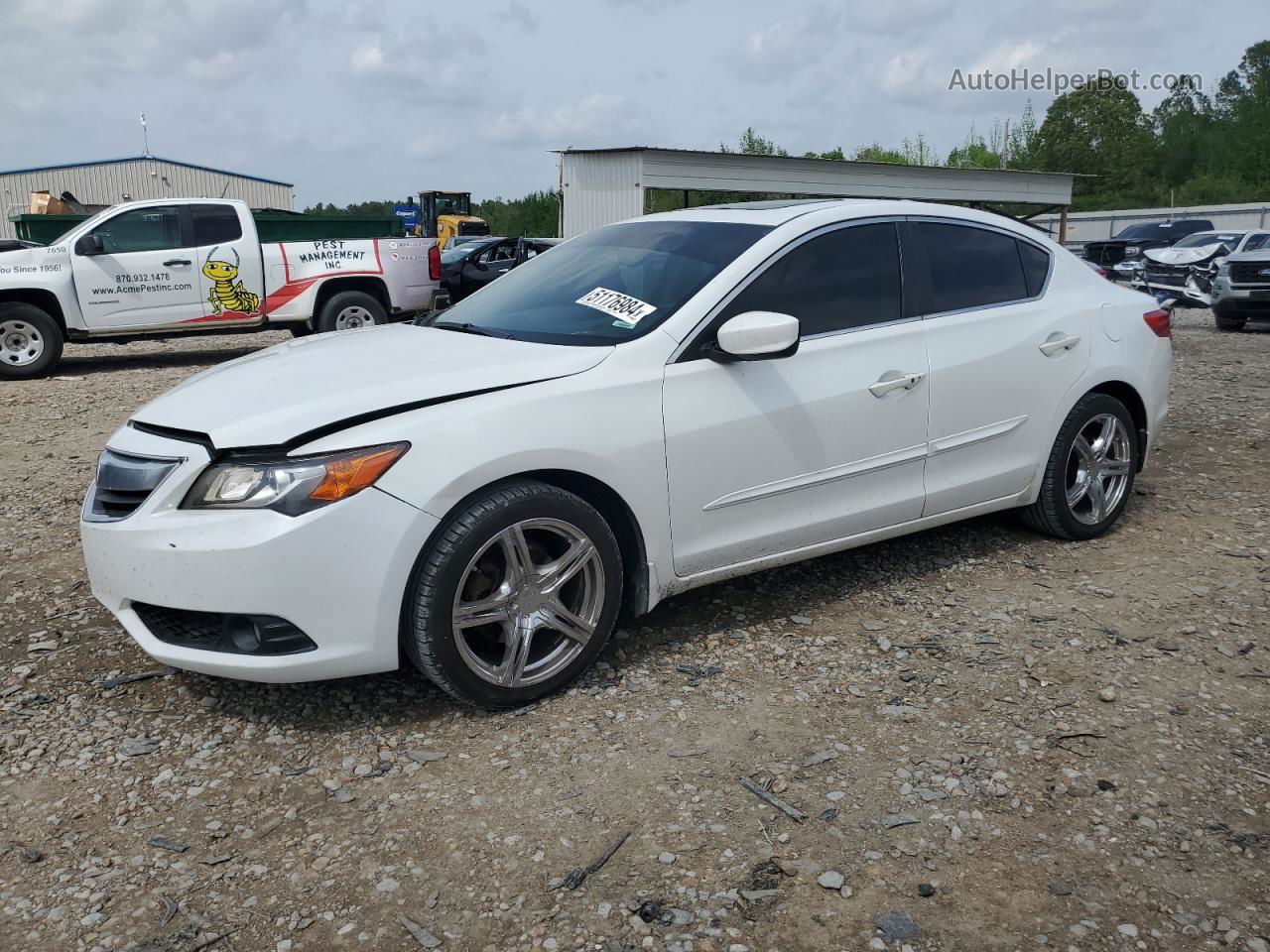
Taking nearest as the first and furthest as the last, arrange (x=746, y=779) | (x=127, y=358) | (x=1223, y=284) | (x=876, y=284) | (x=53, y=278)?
1. (x=746, y=779)
2. (x=876, y=284)
3. (x=53, y=278)
4. (x=127, y=358)
5. (x=1223, y=284)

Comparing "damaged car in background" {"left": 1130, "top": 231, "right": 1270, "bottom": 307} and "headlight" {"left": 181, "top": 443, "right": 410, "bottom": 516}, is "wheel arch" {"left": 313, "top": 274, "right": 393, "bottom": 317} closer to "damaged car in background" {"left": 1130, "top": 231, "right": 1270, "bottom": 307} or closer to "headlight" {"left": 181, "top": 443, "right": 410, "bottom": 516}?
"headlight" {"left": 181, "top": 443, "right": 410, "bottom": 516}

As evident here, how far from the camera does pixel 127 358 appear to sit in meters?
13.1

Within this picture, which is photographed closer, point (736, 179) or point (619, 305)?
point (619, 305)

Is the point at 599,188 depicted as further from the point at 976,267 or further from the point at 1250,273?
the point at 976,267

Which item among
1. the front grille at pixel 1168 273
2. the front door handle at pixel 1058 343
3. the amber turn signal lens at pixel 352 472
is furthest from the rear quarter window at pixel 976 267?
the front grille at pixel 1168 273

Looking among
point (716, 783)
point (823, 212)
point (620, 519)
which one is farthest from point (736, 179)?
point (716, 783)

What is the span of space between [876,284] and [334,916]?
3.05 m

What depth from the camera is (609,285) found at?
4.13 meters

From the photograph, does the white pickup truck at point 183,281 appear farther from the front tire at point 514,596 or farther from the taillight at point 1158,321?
the front tire at point 514,596

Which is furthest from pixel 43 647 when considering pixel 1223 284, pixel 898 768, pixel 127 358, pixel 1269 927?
pixel 1223 284

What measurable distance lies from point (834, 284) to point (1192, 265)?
17296 mm

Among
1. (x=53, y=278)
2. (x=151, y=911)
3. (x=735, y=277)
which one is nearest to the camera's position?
(x=151, y=911)

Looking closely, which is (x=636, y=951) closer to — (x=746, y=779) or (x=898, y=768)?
(x=746, y=779)

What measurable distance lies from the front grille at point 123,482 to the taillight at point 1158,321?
4.44 metres
